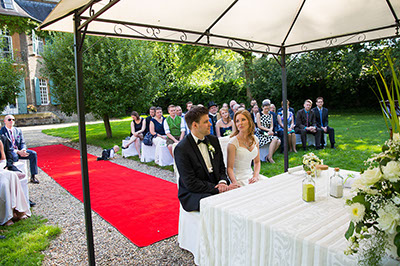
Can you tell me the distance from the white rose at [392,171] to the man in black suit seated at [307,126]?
346 inches

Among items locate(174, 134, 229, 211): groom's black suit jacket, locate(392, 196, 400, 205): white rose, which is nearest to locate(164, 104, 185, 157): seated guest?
locate(174, 134, 229, 211): groom's black suit jacket

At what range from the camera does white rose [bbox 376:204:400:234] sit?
1295 mm

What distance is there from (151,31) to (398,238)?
3.72 meters

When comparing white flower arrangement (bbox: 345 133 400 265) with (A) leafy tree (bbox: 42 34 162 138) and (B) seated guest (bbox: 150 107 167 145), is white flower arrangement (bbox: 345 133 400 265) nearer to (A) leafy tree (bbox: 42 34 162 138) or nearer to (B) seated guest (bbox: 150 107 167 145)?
(B) seated guest (bbox: 150 107 167 145)

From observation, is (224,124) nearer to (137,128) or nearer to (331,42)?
(137,128)

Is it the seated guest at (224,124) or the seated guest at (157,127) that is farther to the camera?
the seated guest at (157,127)

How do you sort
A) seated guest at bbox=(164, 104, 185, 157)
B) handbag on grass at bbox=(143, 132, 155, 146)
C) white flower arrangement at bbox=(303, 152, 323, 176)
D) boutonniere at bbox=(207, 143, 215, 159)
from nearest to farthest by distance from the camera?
1. white flower arrangement at bbox=(303, 152, 323, 176)
2. boutonniere at bbox=(207, 143, 215, 159)
3. seated guest at bbox=(164, 104, 185, 157)
4. handbag on grass at bbox=(143, 132, 155, 146)

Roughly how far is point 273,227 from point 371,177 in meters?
0.82

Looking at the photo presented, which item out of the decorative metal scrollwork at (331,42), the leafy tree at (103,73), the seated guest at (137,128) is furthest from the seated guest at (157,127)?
the decorative metal scrollwork at (331,42)

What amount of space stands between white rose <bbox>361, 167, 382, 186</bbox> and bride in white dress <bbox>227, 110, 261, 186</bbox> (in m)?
2.58

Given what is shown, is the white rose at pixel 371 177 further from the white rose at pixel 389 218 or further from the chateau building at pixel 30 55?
the chateau building at pixel 30 55

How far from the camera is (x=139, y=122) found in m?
10.5

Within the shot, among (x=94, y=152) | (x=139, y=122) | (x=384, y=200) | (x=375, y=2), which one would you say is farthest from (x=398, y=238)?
(x=94, y=152)

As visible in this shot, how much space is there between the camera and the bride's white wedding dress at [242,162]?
4.10 m
